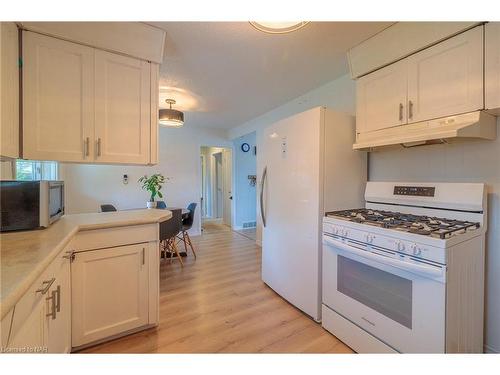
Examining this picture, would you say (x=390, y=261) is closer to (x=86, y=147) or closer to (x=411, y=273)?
(x=411, y=273)

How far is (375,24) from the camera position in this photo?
5.65 ft

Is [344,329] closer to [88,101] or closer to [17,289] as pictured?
[17,289]

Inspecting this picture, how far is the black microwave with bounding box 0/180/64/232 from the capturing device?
4.42 feet

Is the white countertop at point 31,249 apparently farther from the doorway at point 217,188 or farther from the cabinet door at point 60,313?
the doorway at point 217,188

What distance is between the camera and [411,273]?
1.27m

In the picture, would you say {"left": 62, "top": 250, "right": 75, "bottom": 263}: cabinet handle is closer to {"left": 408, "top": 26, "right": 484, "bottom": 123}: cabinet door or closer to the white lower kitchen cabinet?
the white lower kitchen cabinet

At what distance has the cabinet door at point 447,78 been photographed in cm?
133

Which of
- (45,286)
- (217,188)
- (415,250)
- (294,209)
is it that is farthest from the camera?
(217,188)

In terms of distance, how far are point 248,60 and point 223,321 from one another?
7.83 feet

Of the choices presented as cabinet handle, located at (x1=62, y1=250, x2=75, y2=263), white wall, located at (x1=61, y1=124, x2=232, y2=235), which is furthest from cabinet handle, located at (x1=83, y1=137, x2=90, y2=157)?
white wall, located at (x1=61, y1=124, x2=232, y2=235)

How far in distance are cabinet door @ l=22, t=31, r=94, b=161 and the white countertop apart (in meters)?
0.50

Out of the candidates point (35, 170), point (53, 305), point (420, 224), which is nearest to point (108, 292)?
point (53, 305)

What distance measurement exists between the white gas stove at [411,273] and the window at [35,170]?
121 inches

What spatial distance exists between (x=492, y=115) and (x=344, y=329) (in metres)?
1.71
